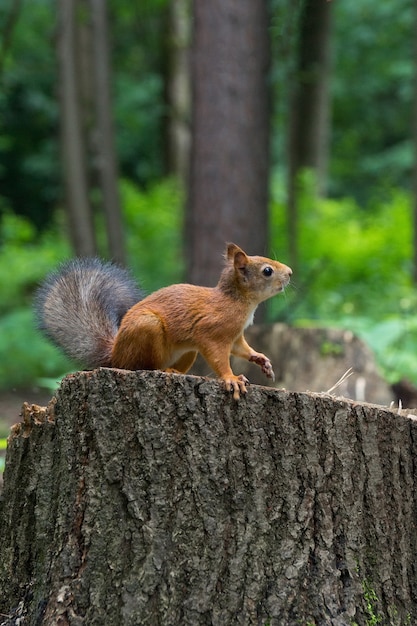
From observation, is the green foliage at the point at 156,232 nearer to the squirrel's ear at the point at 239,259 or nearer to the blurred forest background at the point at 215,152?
the blurred forest background at the point at 215,152

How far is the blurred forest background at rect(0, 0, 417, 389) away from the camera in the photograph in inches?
297

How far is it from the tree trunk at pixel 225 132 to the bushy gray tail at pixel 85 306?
376 centimetres

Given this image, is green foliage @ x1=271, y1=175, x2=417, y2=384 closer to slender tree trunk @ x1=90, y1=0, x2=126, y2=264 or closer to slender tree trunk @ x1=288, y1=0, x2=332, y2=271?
slender tree trunk @ x1=288, y1=0, x2=332, y2=271

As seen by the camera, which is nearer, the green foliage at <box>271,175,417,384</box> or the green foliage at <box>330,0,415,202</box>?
the green foliage at <box>271,175,417,384</box>

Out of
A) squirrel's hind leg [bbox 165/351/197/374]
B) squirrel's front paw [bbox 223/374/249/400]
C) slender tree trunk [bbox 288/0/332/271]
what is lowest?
squirrel's front paw [bbox 223/374/249/400]

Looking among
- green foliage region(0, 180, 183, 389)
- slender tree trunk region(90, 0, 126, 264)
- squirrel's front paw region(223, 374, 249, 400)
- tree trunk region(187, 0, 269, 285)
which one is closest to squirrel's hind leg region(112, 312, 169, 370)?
squirrel's front paw region(223, 374, 249, 400)

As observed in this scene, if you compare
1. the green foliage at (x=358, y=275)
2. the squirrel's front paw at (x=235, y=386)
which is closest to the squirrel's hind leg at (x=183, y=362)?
the squirrel's front paw at (x=235, y=386)

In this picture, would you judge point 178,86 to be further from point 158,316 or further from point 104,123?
point 158,316

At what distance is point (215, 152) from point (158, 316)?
466 centimetres

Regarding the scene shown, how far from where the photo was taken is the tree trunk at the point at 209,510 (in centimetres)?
287

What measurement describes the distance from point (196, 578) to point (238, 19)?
18.7 ft

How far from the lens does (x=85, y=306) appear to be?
3555mm

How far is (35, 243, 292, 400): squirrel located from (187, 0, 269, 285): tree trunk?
382 cm

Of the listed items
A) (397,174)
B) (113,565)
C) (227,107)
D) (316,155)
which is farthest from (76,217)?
(397,174)
